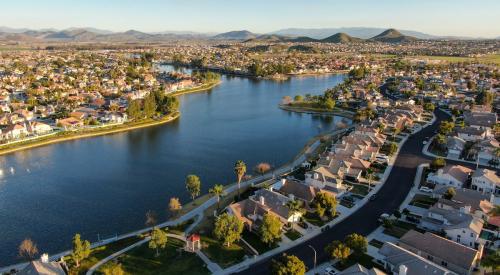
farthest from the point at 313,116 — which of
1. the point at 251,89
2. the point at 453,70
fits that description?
the point at 453,70

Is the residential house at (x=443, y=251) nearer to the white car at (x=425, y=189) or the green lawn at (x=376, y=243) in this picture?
the green lawn at (x=376, y=243)

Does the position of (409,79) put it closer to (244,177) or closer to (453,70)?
(453,70)

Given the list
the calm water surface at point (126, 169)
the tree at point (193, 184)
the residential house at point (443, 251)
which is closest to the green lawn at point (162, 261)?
the calm water surface at point (126, 169)

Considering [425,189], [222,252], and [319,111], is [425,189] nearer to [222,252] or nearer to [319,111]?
[222,252]

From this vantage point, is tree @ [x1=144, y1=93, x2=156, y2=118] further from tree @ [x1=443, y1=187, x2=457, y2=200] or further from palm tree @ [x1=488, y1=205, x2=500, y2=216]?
palm tree @ [x1=488, y1=205, x2=500, y2=216]

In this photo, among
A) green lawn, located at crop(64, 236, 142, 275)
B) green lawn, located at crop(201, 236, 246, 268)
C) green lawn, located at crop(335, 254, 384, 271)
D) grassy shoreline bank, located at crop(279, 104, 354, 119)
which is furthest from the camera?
grassy shoreline bank, located at crop(279, 104, 354, 119)

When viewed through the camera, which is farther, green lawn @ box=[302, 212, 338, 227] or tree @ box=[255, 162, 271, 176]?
tree @ box=[255, 162, 271, 176]

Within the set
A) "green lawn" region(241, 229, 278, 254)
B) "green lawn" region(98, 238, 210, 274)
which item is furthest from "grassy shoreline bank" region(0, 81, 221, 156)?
"green lawn" region(241, 229, 278, 254)

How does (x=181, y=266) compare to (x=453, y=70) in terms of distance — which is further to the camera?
(x=453, y=70)
